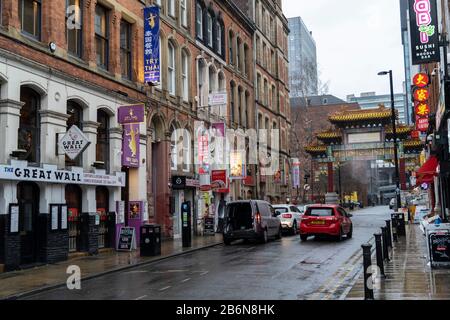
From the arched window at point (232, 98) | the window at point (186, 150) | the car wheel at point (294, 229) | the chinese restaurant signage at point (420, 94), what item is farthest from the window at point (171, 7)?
the chinese restaurant signage at point (420, 94)

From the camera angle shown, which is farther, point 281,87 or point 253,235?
point 281,87

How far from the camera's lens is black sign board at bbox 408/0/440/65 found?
21.5 metres

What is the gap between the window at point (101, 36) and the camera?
69.4ft

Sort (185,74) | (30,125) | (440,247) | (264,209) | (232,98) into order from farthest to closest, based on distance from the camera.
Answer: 1. (232,98)
2. (185,74)
3. (264,209)
4. (30,125)
5. (440,247)

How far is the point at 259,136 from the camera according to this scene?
4181cm

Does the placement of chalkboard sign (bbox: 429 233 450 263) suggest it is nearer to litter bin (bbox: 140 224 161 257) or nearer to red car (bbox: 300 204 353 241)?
litter bin (bbox: 140 224 161 257)

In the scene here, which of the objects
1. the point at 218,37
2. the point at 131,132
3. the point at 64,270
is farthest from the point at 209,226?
the point at 64,270

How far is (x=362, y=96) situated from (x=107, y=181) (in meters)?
190

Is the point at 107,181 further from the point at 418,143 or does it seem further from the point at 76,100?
the point at 418,143

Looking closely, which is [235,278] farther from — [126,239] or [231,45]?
[231,45]

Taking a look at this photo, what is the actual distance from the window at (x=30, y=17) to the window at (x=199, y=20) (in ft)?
47.5

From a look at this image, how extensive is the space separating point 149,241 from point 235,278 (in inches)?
241

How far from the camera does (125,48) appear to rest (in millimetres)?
23141
